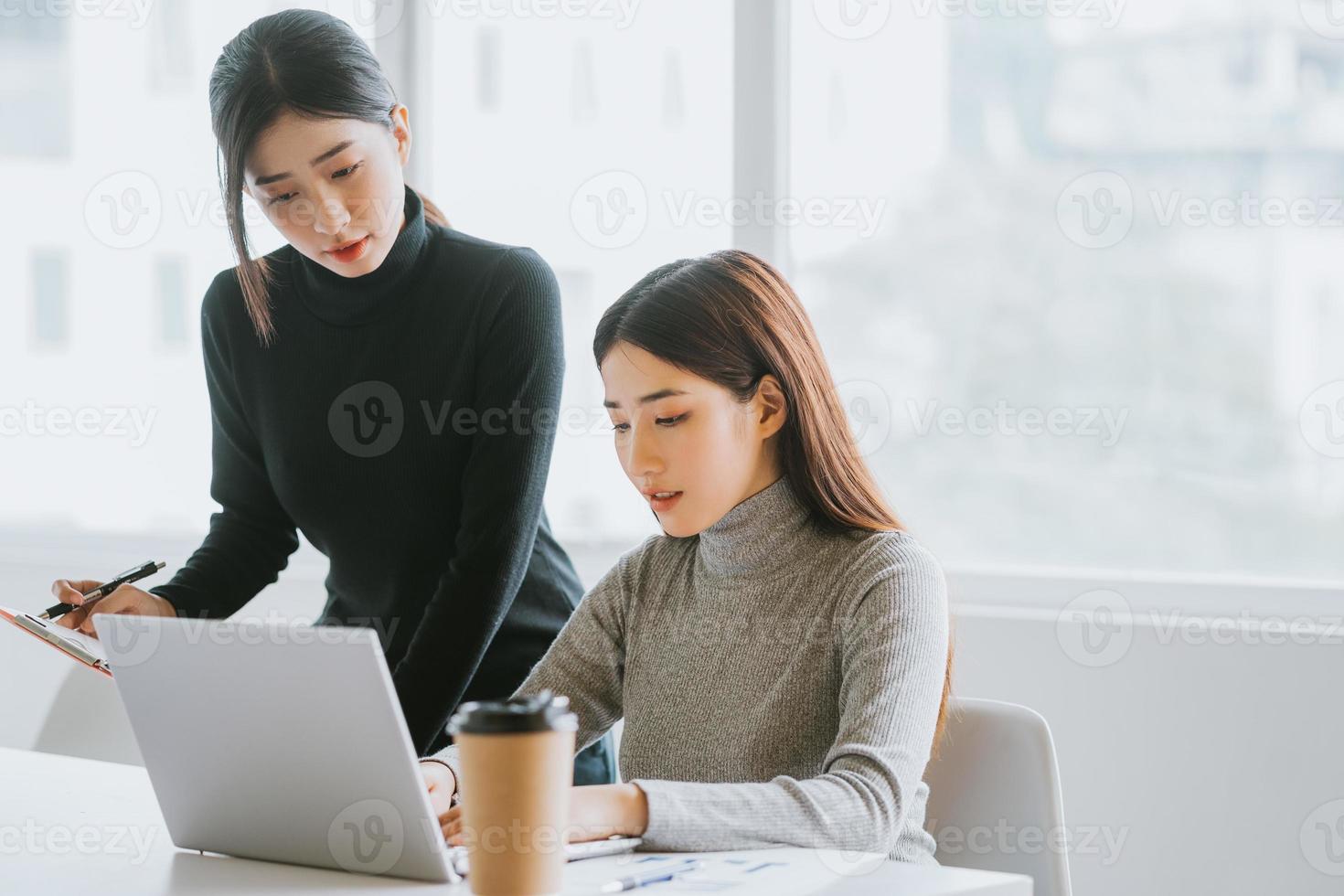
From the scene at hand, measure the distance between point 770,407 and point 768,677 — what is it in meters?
0.27

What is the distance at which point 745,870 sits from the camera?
0.96 m

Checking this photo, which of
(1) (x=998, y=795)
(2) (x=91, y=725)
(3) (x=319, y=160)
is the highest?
(3) (x=319, y=160)

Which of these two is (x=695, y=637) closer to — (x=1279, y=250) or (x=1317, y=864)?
(x=1317, y=864)

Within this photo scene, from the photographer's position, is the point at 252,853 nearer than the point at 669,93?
Yes

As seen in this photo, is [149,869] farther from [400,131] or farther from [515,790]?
[400,131]

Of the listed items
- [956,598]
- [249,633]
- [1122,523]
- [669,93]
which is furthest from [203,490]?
[249,633]

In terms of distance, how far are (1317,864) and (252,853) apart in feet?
5.09

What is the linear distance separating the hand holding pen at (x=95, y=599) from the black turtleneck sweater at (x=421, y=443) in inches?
3.8

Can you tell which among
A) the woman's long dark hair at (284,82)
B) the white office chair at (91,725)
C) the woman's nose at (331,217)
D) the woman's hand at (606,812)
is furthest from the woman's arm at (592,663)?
the white office chair at (91,725)

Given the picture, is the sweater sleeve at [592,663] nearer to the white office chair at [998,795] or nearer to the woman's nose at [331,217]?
the white office chair at [998,795]

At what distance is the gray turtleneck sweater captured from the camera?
1039mm

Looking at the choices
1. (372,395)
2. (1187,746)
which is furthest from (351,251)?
(1187,746)

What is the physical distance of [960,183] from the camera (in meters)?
2.29

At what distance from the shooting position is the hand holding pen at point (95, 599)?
1398mm
